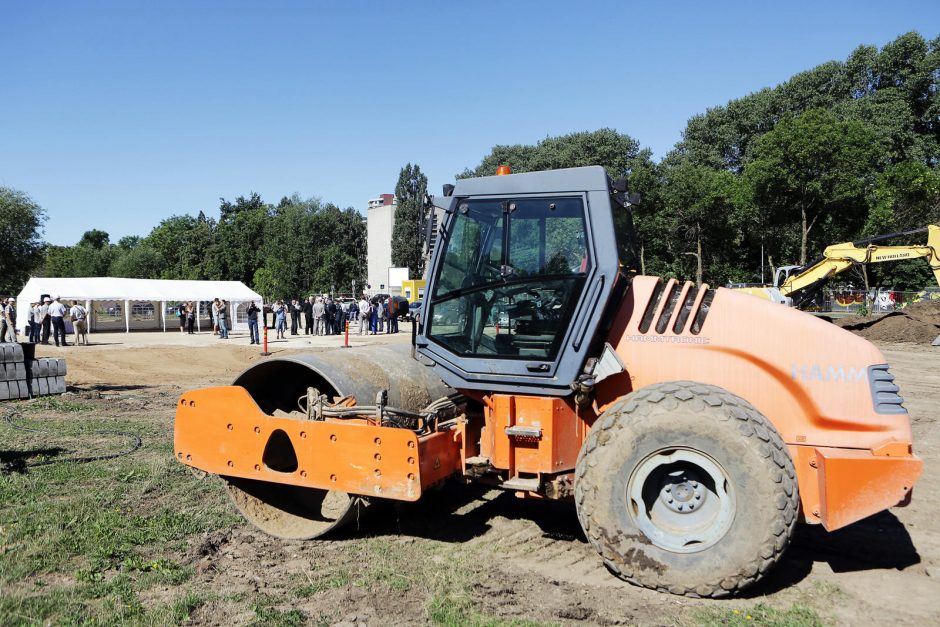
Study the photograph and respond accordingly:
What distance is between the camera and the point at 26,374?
1110 cm

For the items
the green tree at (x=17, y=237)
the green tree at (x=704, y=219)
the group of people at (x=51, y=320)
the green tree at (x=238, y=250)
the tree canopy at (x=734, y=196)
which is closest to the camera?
the group of people at (x=51, y=320)

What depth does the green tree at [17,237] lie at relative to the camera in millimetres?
48094

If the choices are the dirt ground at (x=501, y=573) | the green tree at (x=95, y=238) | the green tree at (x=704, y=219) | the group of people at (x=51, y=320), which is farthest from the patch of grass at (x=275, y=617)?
Answer: the green tree at (x=95, y=238)

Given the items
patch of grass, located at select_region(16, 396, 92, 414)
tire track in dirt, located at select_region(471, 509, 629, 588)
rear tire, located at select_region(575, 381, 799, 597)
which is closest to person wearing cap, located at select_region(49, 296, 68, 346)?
patch of grass, located at select_region(16, 396, 92, 414)

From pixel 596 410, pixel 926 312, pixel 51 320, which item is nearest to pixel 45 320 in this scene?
pixel 51 320

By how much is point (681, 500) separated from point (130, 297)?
32.3 metres

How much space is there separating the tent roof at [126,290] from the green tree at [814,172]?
27754 millimetres

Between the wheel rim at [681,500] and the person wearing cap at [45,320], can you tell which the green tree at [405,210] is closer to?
the person wearing cap at [45,320]

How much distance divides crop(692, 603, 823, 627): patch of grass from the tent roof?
3116 cm

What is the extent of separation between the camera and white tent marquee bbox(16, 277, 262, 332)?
29.0 m

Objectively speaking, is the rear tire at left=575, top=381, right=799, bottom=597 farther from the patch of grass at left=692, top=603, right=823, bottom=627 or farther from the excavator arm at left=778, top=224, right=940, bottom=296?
the excavator arm at left=778, top=224, right=940, bottom=296

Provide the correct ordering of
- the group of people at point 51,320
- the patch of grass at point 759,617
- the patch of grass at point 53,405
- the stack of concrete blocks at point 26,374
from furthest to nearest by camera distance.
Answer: the group of people at point 51,320 → the stack of concrete blocks at point 26,374 → the patch of grass at point 53,405 → the patch of grass at point 759,617

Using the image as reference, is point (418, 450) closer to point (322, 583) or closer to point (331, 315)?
point (322, 583)

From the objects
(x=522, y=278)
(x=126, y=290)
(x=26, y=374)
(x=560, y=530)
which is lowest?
(x=560, y=530)
